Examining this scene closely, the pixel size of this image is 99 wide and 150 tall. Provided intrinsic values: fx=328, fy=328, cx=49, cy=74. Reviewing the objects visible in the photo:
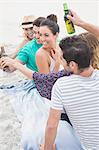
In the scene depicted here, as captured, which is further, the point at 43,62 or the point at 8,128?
the point at 8,128

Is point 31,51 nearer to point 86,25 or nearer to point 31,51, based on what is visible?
point 31,51

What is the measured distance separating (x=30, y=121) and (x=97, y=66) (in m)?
0.52

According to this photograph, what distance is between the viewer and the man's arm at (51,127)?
59.2 inches

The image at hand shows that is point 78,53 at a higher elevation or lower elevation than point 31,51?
higher

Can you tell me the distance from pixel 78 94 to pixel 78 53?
0.60 ft

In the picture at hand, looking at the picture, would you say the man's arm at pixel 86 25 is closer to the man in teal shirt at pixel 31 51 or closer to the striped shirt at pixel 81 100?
the man in teal shirt at pixel 31 51

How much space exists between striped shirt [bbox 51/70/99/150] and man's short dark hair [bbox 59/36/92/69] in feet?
0.22

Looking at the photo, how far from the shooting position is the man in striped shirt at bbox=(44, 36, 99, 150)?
1454 mm

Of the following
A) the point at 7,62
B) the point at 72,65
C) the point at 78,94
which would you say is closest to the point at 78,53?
the point at 72,65

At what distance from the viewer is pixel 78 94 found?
146cm

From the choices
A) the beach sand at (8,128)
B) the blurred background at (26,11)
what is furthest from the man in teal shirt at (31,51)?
the blurred background at (26,11)

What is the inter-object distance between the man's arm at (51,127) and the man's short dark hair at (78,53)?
0.24m

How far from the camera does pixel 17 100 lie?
2.32 meters

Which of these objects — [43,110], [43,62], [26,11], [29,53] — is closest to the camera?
[43,110]
